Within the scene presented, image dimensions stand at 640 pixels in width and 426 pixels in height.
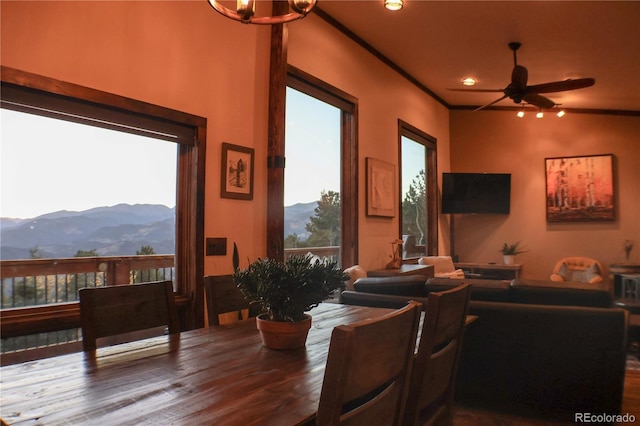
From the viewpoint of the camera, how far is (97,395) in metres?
1.09

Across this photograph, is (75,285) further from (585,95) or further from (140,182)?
(585,95)

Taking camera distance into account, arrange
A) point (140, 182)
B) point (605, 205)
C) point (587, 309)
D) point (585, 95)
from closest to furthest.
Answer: point (587, 309)
point (140, 182)
point (585, 95)
point (605, 205)

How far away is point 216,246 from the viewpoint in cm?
301

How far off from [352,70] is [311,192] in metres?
1.47

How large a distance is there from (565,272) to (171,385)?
22.2ft

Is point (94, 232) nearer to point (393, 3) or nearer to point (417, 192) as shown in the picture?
point (393, 3)

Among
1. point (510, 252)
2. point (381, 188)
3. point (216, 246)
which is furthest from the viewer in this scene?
point (510, 252)

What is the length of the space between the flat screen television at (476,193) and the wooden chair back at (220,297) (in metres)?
5.48

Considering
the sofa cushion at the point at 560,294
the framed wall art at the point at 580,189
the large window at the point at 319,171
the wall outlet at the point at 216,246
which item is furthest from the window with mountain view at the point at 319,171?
the framed wall art at the point at 580,189

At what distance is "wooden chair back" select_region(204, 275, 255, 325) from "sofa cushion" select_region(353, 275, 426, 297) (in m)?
1.20

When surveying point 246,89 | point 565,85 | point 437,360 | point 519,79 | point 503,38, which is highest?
point 503,38

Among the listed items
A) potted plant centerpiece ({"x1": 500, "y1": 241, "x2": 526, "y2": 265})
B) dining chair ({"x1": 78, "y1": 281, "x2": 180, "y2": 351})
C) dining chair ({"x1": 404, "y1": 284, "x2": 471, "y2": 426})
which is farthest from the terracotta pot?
potted plant centerpiece ({"x1": 500, "y1": 241, "x2": 526, "y2": 265})

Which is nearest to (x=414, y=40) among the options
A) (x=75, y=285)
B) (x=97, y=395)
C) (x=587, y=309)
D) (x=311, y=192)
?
(x=311, y=192)

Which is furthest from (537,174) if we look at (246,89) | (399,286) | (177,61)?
(177,61)
